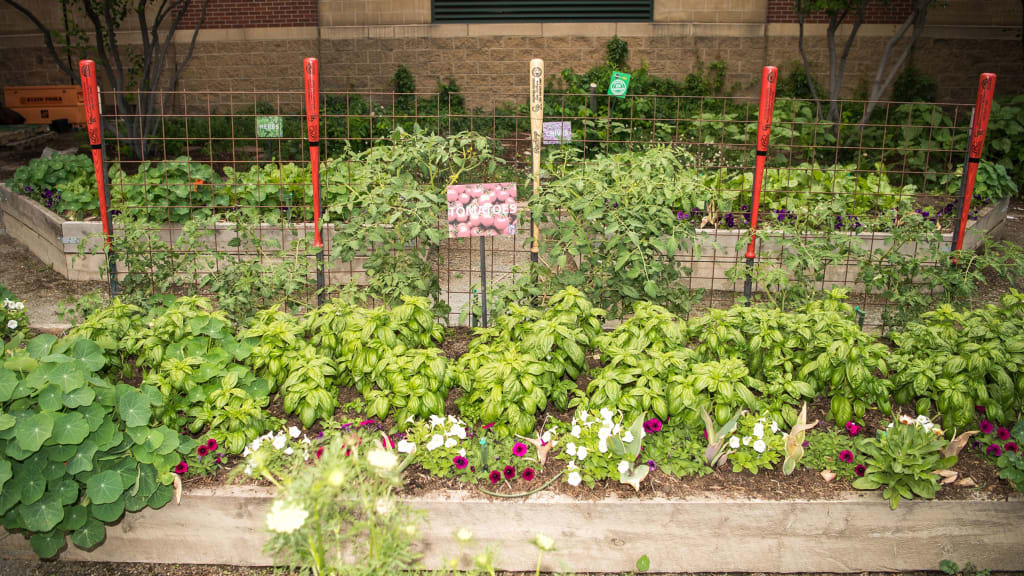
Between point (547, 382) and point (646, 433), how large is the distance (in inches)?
21.7

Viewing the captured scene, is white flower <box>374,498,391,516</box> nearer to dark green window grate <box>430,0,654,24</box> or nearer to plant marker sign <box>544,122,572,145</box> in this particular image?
plant marker sign <box>544,122,572,145</box>

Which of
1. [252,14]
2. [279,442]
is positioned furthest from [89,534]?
[252,14]

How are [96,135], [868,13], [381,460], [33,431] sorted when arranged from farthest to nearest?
1. [868,13]
2. [96,135]
3. [33,431]
4. [381,460]

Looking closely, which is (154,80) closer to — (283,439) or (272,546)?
(283,439)

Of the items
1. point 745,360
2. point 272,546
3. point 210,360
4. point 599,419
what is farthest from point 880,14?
point 272,546

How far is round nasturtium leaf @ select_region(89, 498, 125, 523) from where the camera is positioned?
128 inches

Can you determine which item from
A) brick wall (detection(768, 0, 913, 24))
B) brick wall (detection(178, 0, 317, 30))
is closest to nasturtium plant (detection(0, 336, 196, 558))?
brick wall (detection(178, 0, 317, 30))

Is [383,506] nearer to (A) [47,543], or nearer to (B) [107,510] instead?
(B) [107,510]

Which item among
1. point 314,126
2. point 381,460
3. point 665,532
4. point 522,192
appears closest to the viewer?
point 381,460

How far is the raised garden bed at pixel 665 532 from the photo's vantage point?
11.1ft

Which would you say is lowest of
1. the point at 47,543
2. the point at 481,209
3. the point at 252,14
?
the point at 47,543

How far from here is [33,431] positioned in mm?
3051

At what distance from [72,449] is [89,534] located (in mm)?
423

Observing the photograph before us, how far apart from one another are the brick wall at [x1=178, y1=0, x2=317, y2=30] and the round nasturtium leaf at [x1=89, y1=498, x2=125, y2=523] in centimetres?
1197
